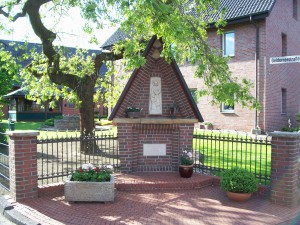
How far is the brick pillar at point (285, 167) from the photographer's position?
5805 mm

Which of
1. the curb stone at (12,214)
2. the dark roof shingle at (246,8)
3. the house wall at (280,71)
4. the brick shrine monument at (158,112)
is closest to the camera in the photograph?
the curb stone at (12,214)

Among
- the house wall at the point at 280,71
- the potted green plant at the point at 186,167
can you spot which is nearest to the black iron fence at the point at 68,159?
the potted green plant at the point at 186,167

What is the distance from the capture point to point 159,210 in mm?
5613

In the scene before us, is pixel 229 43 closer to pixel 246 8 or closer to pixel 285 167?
pixel 246 8

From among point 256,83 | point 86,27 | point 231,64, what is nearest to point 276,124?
point 256,83

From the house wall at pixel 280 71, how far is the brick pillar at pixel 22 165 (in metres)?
13.6

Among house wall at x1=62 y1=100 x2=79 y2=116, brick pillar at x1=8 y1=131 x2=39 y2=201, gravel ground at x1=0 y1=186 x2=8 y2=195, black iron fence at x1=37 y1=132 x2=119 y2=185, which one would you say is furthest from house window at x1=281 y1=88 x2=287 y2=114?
house wall at x1=62 y1=100 x2=79 y2=116

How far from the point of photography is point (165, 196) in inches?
254

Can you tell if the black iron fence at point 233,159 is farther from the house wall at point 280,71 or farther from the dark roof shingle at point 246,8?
the dark roof shingle at point 246,8

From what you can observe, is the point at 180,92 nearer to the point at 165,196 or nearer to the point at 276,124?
the point at 165,196

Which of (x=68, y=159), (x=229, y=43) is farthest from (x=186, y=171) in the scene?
(x=229, y=43)

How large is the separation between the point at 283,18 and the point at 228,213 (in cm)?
1664

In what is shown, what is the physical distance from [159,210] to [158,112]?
9.76 feet

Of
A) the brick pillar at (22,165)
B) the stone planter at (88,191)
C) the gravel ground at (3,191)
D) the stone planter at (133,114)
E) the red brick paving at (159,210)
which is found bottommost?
the red brick paving at (159,210)
